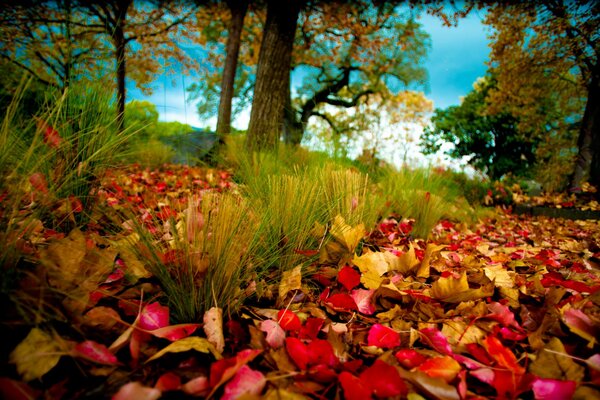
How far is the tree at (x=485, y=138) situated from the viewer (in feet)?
59.3

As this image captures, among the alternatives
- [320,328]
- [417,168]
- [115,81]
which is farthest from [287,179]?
[417,168]

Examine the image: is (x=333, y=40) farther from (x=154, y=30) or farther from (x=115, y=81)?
(x=115, y=81)

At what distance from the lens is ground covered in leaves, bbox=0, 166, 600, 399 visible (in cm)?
58

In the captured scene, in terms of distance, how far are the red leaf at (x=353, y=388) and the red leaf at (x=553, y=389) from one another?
13.4 inches

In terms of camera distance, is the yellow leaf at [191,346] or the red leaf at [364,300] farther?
the red leaf at [364,300]

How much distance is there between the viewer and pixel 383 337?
78 cm

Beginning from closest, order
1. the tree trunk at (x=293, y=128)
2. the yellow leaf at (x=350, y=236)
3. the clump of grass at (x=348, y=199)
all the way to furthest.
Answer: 1. the yellow leaf at (x=350, y=236)
2. the clump of grass at (x=348, y=199)
3. the tree trunk at (x=293, y=128)

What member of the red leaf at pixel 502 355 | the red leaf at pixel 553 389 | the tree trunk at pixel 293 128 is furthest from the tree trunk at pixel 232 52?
the red leaf at pixel 553 389

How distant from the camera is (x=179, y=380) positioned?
Answer: 588mm

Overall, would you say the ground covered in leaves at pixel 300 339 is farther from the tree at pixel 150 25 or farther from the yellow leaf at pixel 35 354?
the tree at pixel 150 25

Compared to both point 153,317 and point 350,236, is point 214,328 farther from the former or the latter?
point 350,236

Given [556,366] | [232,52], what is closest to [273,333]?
[556,366]

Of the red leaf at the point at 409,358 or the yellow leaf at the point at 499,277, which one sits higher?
the yellow leaf at the point at 499,277

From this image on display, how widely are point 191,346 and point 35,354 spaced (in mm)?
265
